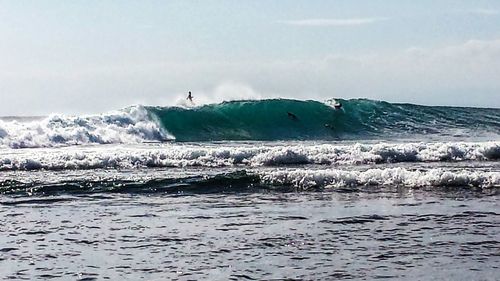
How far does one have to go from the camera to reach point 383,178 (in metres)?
15.4

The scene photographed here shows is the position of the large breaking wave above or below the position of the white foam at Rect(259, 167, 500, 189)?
above

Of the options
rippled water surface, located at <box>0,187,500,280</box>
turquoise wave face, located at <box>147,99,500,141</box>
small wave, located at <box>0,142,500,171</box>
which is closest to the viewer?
rippled water surface, located at <box>0,187,500,280</box>

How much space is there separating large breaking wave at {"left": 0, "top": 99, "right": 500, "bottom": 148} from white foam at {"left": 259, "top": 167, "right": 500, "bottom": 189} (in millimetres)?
17145

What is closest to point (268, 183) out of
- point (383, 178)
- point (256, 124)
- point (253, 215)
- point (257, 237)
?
point (383, 178)

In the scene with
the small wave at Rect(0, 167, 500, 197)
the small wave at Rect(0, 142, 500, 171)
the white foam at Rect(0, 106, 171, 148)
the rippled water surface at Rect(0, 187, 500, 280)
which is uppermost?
the white foam at Rect(0, 106, 171, 148)

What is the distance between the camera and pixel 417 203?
1248 centimetres

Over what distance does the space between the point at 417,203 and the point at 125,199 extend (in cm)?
553

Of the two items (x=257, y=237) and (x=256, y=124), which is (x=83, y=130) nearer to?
(x=256, y=124)

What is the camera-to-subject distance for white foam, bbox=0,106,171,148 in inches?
1197

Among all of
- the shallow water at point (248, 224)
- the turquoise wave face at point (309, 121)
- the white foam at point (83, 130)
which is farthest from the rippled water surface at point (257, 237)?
the turquoise wave face at point (309, 121)

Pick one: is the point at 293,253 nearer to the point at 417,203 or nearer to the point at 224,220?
the point at 224,220

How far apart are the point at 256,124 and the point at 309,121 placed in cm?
282

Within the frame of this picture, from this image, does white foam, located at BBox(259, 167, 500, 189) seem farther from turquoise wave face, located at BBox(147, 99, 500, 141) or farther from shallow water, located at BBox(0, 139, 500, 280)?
turquoise wave face, located at BBox(147, 99, 500, 141)

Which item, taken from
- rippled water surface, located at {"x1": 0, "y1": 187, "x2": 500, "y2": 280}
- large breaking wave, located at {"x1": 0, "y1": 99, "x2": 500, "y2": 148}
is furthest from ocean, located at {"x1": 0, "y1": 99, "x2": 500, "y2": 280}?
large breaking wave, located at {"x1": 0, "y1": 99, "x2": 500, "y2": 148}
